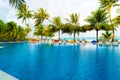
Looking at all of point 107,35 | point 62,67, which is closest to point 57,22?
point 107,35

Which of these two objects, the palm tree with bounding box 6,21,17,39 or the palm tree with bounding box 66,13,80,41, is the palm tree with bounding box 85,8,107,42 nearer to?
the palm tree with bounding box 66,13,80,41

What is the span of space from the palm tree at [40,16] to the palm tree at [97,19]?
1476 centimetres

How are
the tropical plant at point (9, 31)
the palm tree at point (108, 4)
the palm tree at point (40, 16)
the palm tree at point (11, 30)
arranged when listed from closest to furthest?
the palm tree at point (108, 4)
the tropical plant at point (9, 31)
the palm tree at point (11, 30)
the palm tree at point (40, 16)

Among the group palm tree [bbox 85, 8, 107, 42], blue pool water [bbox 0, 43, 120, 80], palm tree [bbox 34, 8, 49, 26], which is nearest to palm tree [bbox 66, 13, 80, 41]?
palm tree [bbox 85, 8, 107, 42]

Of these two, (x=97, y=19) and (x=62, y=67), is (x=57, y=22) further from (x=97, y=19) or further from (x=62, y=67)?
(x=62, y=67)

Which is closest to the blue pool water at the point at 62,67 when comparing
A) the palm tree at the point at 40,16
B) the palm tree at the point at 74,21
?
the palm tree at the point at 74,21

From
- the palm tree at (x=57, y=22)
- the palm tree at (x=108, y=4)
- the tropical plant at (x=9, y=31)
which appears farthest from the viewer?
the palm tree at (x=57, y=22)

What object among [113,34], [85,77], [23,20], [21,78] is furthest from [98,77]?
[23,20]

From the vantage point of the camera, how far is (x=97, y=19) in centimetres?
4522

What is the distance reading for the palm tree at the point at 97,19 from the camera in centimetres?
4462

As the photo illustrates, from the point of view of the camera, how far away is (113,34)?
41594 millimetres

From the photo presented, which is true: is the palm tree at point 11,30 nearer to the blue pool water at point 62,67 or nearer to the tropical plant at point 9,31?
the tropical plant at point 9,31

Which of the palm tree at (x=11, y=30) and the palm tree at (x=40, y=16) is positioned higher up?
the palm tree at (x=40, y=16)

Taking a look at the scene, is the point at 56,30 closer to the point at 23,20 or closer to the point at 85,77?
the point at 23,20
